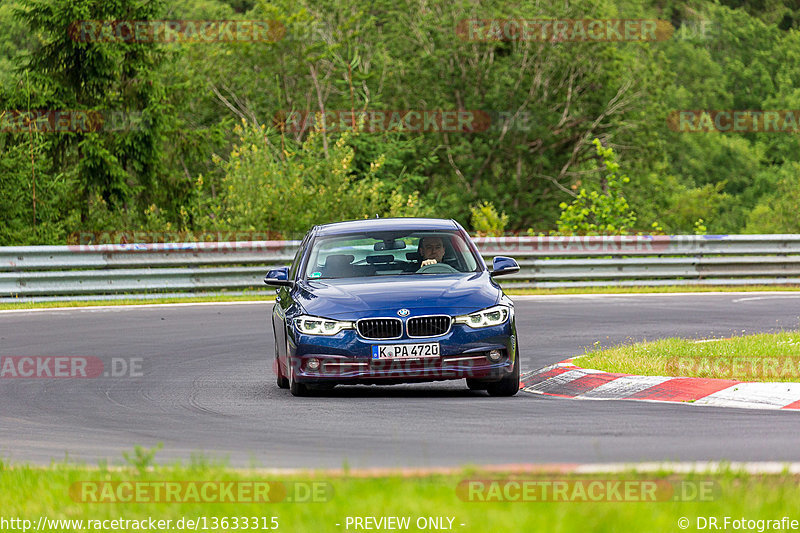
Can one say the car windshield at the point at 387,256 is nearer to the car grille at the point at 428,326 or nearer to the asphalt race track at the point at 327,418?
the asphalt race track at the point at 327,418

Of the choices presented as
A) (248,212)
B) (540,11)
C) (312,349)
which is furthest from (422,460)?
(540,11)

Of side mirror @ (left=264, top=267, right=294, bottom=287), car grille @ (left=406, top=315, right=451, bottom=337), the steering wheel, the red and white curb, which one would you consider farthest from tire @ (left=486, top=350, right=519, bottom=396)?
side mirror @ (left=264, top=267, right=294, bottom=287)

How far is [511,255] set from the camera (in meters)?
24.8

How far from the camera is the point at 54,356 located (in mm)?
15133

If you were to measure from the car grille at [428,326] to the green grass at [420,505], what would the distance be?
4.33 metres

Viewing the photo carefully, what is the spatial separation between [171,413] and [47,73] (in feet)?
97.6

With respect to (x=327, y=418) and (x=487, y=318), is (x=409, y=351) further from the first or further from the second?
(x=327, y=418)

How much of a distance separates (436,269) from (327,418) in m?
2.88

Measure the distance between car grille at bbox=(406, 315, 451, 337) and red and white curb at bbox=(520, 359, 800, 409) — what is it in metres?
1.32

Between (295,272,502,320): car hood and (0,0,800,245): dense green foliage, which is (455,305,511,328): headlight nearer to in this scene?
(295,272,502,320): car hood

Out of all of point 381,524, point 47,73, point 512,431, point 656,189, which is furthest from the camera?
point 656,189

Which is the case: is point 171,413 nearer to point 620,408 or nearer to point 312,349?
point 312,349

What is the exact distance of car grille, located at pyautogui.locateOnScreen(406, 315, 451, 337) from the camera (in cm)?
1082

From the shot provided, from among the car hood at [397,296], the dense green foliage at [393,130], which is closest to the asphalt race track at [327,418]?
the car hood at [397,296]
